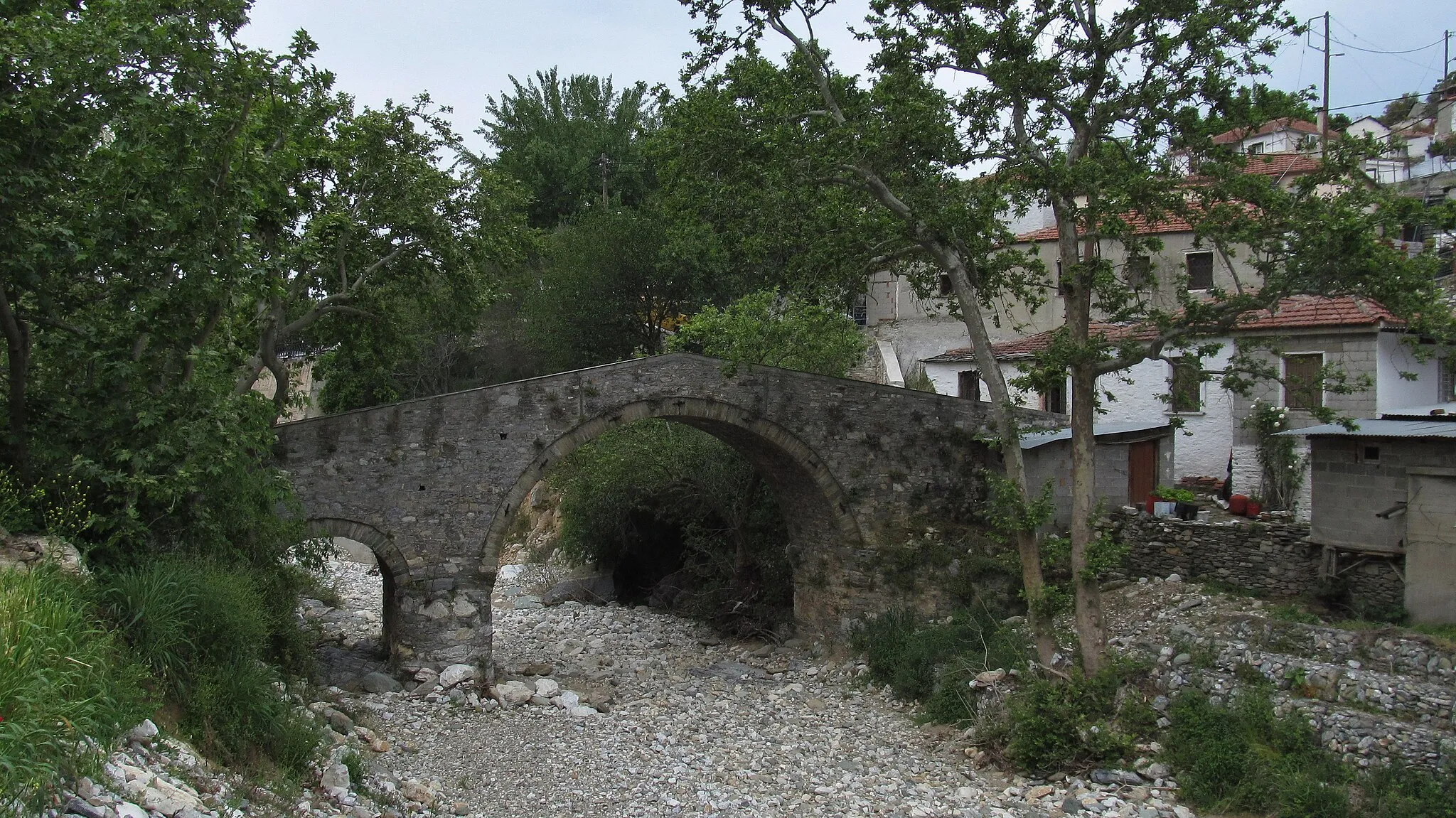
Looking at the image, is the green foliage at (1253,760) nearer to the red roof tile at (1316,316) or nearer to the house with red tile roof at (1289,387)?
the house with red tile roof at (1289,387)

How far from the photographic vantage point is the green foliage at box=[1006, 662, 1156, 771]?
10.3 metres

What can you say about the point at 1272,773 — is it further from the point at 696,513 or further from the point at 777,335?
the point at 696,513

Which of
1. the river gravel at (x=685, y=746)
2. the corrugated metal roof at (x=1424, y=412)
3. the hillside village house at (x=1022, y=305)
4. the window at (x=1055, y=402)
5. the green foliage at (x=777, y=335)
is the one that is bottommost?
the river gravel at (x=685, y=746)

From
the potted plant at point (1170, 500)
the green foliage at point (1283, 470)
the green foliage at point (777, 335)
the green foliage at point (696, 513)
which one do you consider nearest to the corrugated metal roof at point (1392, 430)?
the potted plant at point (1170, 500)

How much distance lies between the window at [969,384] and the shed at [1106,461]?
4590 mm

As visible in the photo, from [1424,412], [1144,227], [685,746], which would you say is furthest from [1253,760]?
[1144,227]

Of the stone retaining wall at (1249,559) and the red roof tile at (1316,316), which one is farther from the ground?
the red roof tile at (1316,316)

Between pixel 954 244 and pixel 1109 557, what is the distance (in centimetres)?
372

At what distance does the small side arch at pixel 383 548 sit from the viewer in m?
12.4

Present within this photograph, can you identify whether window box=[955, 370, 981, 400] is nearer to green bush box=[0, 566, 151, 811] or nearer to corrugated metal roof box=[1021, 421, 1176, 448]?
corrugated metal roof box=[1021, 421, 1176, 448]

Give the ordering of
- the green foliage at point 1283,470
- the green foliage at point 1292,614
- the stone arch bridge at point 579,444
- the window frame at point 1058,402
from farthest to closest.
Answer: the window frame at point 1058,402
the green foliage at point 1283,470
the stone arch bridge at point 579,444
the green foliage at point 1292,614

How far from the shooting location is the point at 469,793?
9.77 m

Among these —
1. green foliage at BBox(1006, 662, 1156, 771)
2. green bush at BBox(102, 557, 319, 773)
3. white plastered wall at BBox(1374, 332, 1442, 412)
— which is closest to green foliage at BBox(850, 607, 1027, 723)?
green foliage at BBox(1006, 662, 1156, 771)

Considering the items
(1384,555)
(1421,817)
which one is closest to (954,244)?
(1384,555)
